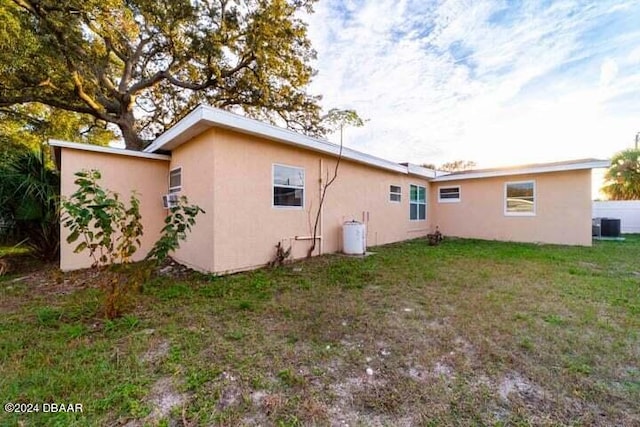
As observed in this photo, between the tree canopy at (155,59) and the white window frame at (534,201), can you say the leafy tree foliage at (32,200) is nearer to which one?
the tree canopy at (155,59)

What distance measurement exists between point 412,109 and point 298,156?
18.9ft

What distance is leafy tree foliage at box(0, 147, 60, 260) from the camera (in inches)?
221

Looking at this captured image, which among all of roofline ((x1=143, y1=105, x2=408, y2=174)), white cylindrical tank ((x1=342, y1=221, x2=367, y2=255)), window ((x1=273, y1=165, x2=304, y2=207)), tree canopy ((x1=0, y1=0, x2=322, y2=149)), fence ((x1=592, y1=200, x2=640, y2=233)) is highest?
tree canopy ((x1=0, y1=0, x2=322, y2=149))

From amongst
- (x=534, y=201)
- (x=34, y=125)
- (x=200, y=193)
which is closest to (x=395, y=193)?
(x=534, y=201)

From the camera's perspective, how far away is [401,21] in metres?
7.43

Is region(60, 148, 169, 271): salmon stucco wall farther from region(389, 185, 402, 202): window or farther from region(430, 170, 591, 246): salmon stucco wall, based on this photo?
region(430, 170, 591, 246): salmon stucco wall

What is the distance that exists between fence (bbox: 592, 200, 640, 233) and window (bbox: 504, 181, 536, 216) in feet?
21.1

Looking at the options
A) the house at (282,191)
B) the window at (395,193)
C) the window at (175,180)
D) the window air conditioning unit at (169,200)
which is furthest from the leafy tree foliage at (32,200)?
the window at (395,193)

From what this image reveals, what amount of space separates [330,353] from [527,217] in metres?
9.68

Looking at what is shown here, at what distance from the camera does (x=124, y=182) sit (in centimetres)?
610

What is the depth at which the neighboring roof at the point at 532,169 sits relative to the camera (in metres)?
7.92

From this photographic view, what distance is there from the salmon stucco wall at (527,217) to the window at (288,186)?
23.5 ft

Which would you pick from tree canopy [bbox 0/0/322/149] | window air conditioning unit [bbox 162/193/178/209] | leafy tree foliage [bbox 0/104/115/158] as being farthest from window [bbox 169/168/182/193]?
leafy tree foliage [bbox 0/104/115/158]

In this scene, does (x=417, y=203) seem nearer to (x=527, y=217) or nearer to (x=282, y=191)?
(x=527, y=217)
